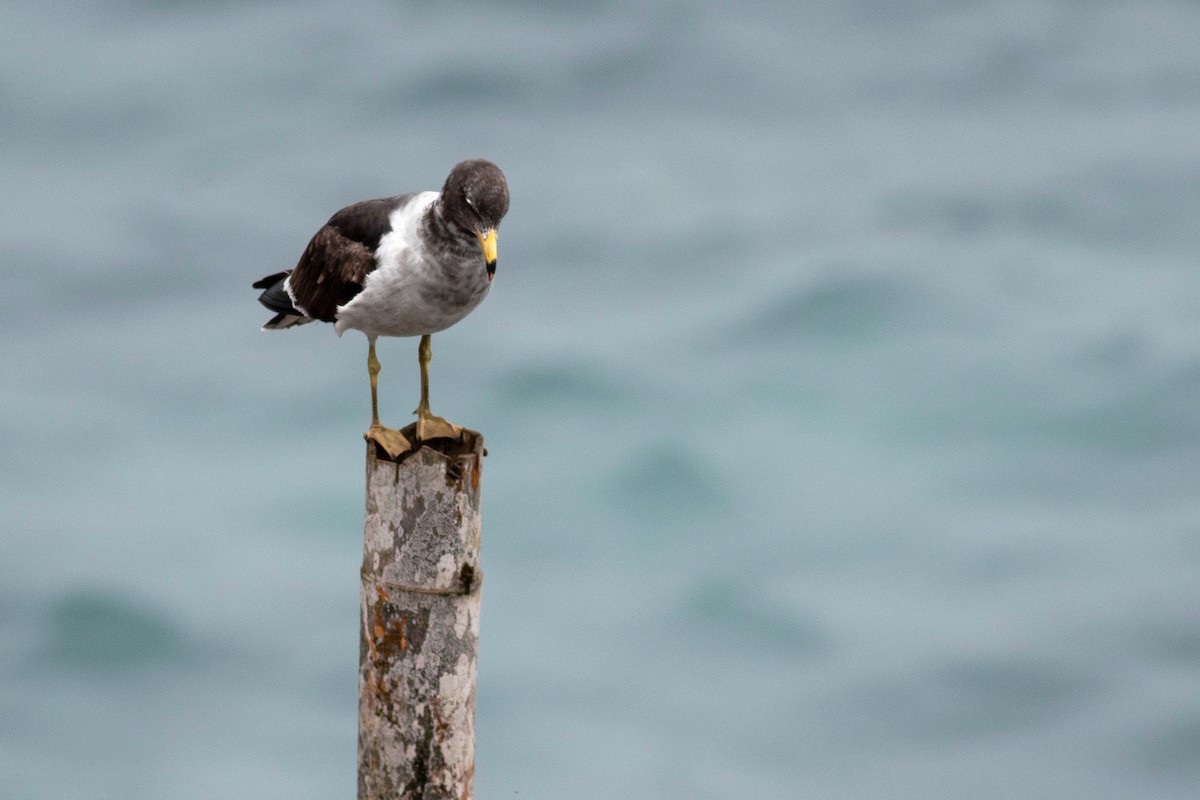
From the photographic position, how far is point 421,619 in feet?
32.6

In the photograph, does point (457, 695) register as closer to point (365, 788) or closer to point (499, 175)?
point (365, 788)

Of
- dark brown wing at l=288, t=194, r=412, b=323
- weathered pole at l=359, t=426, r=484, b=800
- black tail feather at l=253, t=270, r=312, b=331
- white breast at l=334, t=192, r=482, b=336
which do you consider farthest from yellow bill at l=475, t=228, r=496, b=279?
black tail feather at l=253, t=270, r=312, b=331

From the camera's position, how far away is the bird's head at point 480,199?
10.6 m

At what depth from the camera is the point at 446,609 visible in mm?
9945

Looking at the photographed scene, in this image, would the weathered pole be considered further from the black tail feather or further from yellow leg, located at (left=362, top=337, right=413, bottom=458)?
the black tail feather

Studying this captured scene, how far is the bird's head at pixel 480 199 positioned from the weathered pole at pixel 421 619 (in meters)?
1.49

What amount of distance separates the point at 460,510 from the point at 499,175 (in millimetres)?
2164

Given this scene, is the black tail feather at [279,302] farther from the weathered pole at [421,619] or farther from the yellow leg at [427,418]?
the weathered pole at [421,619]

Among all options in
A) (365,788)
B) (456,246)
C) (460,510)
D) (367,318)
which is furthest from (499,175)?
(365,788)

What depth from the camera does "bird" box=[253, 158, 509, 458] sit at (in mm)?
10688

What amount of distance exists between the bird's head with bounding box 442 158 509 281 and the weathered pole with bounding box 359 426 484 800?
1.49m

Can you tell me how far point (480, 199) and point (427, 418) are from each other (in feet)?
5.22

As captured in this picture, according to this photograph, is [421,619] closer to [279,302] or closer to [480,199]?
[480,199]

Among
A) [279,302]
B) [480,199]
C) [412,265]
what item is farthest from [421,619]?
[279,302]
